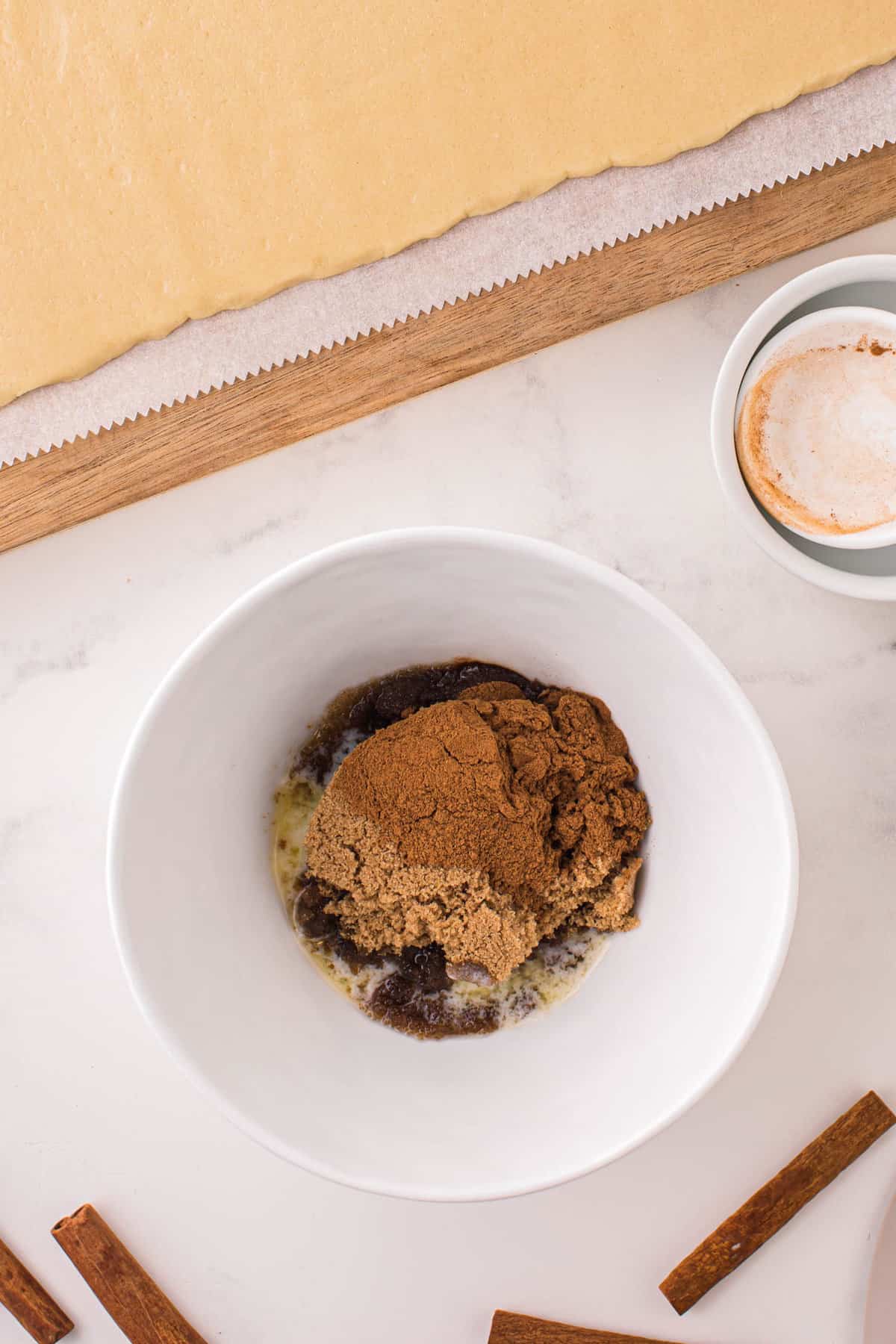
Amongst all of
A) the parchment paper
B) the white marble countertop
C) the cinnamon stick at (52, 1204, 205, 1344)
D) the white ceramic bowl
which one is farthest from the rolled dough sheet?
the cinnamon stick at (52, 1204, 205, 1344)

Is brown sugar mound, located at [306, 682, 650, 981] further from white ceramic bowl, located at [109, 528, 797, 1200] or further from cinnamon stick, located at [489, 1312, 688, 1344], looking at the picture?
cinnamon stick, located at [489, 1312, 688, 1344]

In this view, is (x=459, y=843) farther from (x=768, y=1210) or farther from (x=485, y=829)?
(x=768, y=1210)

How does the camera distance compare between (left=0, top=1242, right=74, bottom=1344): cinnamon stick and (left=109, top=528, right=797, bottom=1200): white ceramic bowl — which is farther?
(left=0, top=1242, right=74, bottom=1344): cinnamon stick

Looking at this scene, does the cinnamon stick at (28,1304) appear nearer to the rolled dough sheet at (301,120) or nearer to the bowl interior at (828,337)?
the rolled dough sheet at (301,120)

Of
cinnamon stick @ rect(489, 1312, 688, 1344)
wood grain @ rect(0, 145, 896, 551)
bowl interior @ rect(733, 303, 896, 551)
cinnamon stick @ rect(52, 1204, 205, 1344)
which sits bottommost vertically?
cinnamon stick @ rect(489, 1312, 688, 1344)

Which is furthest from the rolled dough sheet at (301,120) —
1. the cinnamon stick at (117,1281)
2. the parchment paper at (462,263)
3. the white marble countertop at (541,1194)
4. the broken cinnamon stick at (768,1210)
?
the broken cinnamon stick at (768,1210)

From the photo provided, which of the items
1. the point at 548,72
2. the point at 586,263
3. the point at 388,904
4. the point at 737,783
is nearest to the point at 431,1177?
the point at 388,904
